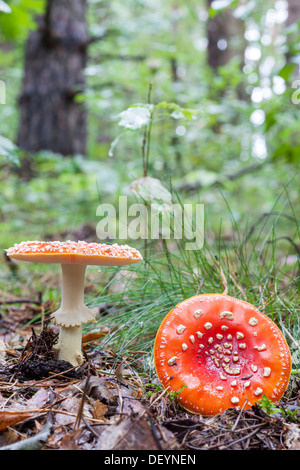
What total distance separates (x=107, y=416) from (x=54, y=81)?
714 centimetres

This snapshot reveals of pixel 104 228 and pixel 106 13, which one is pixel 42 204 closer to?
pixel 104 228

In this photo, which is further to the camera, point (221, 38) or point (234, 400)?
point (221, 38)

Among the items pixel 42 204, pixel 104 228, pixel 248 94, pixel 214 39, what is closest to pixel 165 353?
pixel 104 228

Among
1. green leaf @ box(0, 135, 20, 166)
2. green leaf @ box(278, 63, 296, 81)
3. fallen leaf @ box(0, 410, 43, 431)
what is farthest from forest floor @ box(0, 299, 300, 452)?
green leaf @ box(278, 63, 296, 81)

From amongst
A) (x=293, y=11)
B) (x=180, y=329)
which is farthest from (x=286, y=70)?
(x=293, y=11)

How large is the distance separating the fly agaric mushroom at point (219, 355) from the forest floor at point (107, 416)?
70 mm

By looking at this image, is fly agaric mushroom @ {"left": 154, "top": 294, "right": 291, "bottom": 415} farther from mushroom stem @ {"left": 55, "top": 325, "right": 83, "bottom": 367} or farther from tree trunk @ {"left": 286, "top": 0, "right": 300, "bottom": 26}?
tree trunk @ {"left": 286, "top": 0, "right": 300, "bottom": 26}

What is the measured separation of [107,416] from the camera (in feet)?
5.26

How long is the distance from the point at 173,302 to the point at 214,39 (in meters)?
9.45

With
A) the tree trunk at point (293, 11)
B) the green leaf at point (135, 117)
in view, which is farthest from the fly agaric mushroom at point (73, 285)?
the tree trunk at point (293, 11)

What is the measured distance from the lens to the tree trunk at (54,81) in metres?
7.27

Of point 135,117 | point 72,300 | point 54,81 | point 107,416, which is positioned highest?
point 54,81

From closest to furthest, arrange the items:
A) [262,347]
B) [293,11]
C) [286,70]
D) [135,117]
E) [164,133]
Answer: [262,347] → [135,117] → [286,70] → [293,11] → [164,133]

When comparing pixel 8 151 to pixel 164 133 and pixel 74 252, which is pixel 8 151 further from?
pixel 164 133
